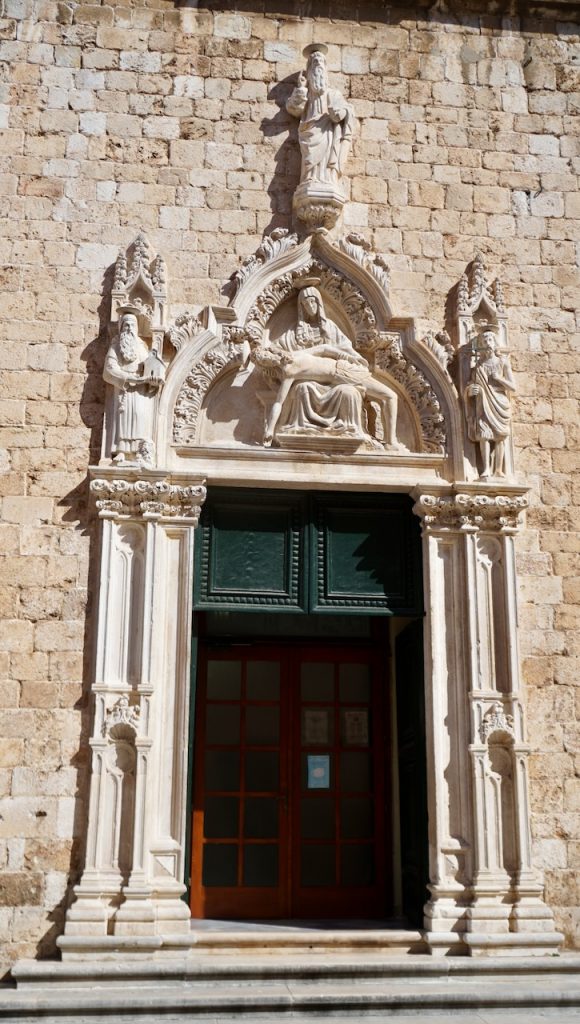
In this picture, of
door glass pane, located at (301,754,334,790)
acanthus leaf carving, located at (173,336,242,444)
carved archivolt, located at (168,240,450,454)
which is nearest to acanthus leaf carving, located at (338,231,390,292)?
carved archivolt, located at (168,240,450,454)

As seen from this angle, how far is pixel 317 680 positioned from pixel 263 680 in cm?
45

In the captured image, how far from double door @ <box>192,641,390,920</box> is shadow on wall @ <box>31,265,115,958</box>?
1392 millimetres

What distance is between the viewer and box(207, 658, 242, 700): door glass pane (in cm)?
845

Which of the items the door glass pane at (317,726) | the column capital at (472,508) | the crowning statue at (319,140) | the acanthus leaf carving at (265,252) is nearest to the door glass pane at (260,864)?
the door glass pane at (317,726)

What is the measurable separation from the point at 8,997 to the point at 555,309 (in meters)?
6.19

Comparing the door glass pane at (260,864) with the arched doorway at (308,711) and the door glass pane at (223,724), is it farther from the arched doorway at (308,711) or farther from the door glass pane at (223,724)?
the door glass pane at (223,724)

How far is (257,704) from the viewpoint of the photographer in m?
8.36

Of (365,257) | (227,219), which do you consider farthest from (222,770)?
(227,219)

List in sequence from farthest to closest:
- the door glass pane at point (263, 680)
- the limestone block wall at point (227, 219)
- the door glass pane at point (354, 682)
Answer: the door glass pane at point (354, 682) → the door glass pane at point (263, 680) → the limestone block wall at point (227, 219)

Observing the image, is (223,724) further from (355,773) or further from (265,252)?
(265,252)

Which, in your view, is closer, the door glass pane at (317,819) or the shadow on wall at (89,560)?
the shadow on wall at (89,560)

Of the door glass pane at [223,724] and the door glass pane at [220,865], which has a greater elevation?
the door glass pane at [223,724]

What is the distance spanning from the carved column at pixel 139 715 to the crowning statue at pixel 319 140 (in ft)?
7.83

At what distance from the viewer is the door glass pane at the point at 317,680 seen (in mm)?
8594
